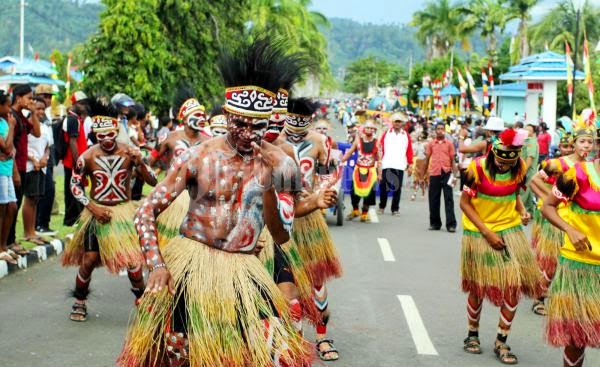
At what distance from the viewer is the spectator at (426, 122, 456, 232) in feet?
51.8

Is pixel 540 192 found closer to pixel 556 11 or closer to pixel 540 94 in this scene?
pixel 540 94

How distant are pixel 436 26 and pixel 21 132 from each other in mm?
83172

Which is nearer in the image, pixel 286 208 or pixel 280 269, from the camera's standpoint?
pixel 286 208

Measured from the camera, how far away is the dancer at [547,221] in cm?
676

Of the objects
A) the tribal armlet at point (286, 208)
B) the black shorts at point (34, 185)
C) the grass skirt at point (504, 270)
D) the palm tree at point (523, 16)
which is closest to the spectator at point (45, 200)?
the black shorts at point (34, 185)

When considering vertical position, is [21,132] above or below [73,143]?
above

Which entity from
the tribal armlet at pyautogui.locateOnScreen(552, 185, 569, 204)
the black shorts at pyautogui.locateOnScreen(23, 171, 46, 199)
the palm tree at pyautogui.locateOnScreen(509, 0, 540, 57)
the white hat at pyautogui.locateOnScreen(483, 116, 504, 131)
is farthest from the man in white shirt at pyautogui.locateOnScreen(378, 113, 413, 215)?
the palm tree at pyautogui.locateOnScreen(509, 0, 540, 57)

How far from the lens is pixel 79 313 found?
8.27m

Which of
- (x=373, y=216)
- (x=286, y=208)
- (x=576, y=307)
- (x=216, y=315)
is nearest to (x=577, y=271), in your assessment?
(x=576, y=307)

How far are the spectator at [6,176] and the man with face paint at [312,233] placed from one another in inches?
156

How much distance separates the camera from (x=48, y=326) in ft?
26.3

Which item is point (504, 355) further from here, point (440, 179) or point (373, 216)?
point (373, 216)

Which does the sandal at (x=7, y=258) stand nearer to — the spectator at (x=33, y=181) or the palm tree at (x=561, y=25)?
the spectator at (x=33, y=181)

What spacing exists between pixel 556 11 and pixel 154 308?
5818 centimetres
